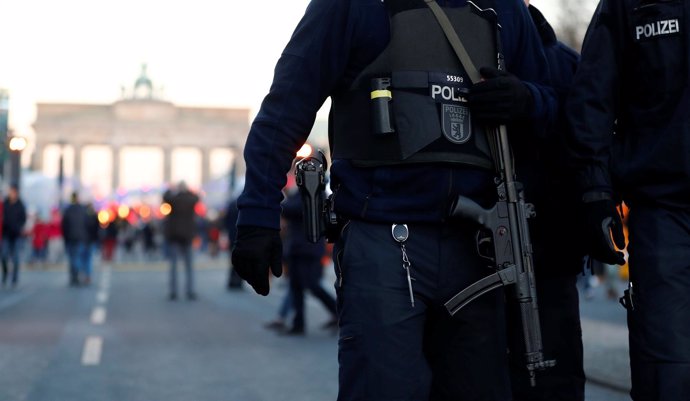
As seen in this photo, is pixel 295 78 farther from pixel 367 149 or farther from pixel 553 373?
pixel 553 373

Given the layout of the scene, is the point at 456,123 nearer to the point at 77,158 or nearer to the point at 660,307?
the point at 660,307

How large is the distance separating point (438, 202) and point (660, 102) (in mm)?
882

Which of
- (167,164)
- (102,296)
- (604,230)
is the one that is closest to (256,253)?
(604,230)

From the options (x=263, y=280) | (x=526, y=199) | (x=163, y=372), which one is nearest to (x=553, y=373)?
(x=526, y=199)

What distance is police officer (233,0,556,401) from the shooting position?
115 inches

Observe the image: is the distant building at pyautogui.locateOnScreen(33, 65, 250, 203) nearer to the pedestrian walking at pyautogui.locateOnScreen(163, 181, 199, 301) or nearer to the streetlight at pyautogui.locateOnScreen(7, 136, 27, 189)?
the streetlight at pyautogui.locateOnScreen(7, 136, 27, 189)

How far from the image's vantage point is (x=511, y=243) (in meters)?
3.06

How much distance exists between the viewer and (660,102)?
3.42m

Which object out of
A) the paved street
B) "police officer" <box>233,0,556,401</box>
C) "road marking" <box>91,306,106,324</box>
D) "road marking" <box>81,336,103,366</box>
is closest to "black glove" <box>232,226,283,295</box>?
"police officer" <box>233,0,556,401</box>

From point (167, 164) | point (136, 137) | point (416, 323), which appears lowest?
point (416, 323)

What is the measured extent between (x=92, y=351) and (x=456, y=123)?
645cm

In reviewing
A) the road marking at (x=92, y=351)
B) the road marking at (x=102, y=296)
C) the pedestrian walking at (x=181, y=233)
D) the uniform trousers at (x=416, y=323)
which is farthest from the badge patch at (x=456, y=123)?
the pedestrian walking at (x=181, y=233)

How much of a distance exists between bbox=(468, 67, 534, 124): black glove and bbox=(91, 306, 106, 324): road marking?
927 centimetres

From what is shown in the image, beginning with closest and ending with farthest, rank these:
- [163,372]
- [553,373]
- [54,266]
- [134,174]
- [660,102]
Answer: [660,102] < [553,373] < [163,372] < [54,266] < [134,174]
